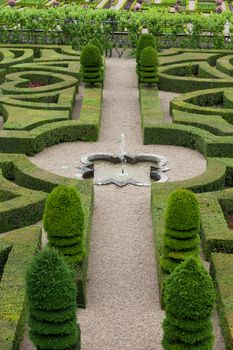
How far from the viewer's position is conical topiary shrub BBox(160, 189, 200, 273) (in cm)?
1312

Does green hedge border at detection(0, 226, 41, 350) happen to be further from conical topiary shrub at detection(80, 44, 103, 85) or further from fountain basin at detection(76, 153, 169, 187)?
conical topiary shrub at detection(80, 44, 103, 85)

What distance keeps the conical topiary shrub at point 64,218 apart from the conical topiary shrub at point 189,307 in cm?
293

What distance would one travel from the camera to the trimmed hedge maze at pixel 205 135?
13.9 metres

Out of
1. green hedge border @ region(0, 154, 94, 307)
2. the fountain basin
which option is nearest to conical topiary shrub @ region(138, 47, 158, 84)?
the fountain basin

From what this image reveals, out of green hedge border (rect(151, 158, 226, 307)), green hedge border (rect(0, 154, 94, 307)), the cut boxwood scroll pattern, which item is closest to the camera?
green hedge border (rect(151, 158, 226, 307))

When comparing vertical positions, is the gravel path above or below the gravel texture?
above

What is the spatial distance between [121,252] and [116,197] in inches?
118

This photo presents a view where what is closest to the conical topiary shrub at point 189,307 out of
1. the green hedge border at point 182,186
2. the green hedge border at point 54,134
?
the green hedge border at point 182,186

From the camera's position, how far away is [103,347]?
11.9 metres

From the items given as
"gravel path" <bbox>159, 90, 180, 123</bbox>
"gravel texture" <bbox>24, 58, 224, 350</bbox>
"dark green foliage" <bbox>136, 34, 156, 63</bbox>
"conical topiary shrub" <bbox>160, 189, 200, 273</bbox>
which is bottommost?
"gravel texture" <bbox>24, 58, 224, 350</bbox>

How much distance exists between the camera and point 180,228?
43.3 feet

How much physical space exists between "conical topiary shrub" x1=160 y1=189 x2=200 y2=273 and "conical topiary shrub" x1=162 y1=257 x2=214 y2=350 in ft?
8.28

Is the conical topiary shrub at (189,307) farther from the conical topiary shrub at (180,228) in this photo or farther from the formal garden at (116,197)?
the conical topiary shrub at (180,228)

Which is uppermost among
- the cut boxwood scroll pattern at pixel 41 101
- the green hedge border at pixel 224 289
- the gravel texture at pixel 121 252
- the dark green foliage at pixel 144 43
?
the dark green foliage at pixel 144 43
